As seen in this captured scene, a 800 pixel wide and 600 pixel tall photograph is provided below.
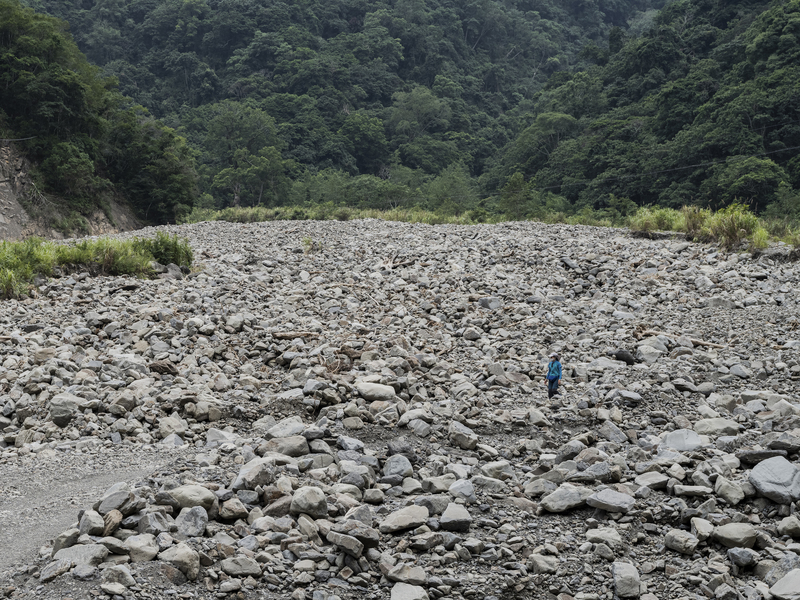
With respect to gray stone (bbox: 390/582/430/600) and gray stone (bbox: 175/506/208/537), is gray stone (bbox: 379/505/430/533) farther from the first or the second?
gray stone (bbox: 175/506/208/537)

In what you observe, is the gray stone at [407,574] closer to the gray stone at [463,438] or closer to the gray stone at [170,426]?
the gray stone at [463,438]

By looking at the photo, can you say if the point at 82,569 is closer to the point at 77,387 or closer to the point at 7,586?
the point at 7,586

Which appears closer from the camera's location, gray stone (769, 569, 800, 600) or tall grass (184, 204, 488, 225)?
gray stone (769, 569, 800, 600)

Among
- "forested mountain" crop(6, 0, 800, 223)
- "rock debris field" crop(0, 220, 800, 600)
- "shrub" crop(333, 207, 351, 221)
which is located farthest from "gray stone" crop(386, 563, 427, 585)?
"forested mountain" crop(6, 0, 800, 223)

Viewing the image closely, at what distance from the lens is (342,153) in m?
60.3

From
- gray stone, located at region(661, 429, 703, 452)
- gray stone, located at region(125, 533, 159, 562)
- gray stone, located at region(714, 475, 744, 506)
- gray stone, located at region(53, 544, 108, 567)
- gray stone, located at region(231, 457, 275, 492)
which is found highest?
gray stone, located at region(53, 544, 108, 567)

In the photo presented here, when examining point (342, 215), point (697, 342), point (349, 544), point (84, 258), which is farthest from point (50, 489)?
point (342, 215)

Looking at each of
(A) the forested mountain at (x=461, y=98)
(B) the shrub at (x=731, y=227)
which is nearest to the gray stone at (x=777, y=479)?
(B) the shrub at (x=731, y=227)

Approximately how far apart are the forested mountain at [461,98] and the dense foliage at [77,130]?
13780mm

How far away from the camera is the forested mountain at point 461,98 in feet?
115

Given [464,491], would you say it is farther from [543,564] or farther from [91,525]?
[91,525]

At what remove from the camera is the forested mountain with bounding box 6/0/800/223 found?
115 feet

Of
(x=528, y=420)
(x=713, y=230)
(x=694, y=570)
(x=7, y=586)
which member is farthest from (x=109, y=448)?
(x=713, y=230)

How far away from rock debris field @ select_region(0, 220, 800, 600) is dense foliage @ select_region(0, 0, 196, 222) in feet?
63.8
